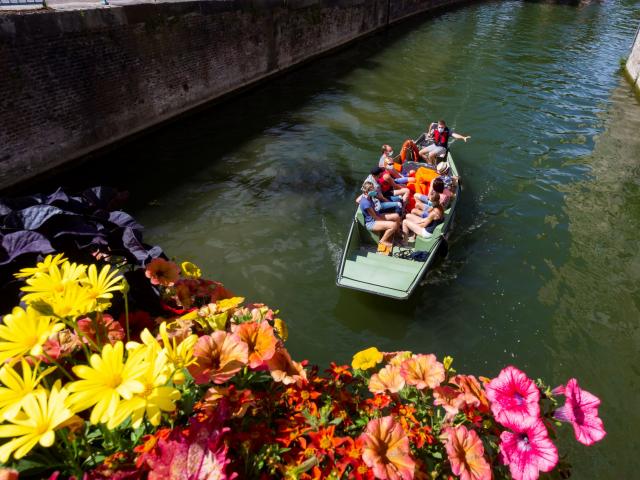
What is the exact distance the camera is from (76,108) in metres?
8.60

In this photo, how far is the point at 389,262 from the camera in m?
6.27

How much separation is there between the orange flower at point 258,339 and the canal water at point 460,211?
3586 mm

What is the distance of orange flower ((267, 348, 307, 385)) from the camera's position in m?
1.81

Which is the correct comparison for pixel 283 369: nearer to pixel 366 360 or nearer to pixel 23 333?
pixel 366 360

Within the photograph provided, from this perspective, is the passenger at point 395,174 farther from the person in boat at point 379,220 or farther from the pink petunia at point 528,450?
the pink petunia at point 528,450

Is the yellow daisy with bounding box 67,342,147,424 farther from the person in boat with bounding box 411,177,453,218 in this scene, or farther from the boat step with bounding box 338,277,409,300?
the person in boat with bounding box 411,177,453,218

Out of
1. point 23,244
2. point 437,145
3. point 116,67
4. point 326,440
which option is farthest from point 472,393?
point 116,67

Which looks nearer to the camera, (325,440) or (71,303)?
(71,303)

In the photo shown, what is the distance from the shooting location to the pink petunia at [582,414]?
5.45ft

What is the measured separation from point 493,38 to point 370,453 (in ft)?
82.2

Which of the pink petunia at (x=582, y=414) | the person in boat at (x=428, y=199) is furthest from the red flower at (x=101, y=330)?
the person in boat at (x=428, y=199)

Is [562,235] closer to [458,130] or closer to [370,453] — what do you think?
[458,130]

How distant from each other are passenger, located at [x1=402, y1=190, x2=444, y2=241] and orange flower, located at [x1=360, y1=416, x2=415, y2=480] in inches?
211

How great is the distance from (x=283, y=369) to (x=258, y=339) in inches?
7.1
